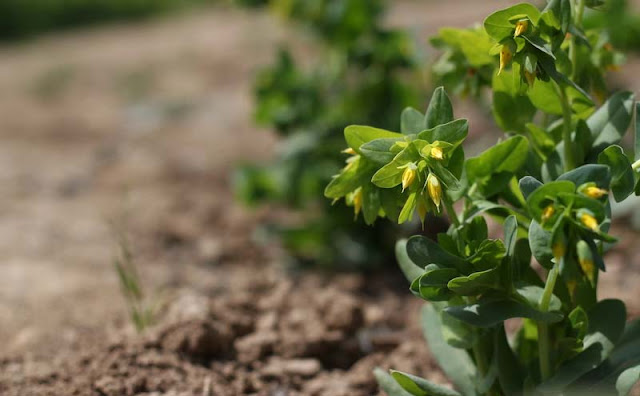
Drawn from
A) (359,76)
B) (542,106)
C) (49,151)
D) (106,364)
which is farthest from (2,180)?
Answer: (542,106)

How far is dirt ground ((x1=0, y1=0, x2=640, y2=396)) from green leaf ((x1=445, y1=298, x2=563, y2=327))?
2.34 ft

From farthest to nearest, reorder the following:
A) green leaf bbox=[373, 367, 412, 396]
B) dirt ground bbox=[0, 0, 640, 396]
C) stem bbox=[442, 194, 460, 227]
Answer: dirt ground bbox=[0, 0, 640, 396] → green leaf bbox=[373, 367, 412, 396] → stem bbox=[442, 194, 460, 227]

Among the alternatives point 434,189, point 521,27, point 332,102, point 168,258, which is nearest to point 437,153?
point 434,189

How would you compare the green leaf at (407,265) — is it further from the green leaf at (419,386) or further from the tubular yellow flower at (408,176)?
the tubular yellow flower at (408,176)

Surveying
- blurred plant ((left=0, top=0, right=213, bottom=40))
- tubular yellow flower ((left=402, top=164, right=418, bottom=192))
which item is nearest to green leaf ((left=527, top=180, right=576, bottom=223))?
tubular yellow flower ((left=402, top=164, right=418, bottom=192))

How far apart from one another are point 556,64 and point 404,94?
1551 millimetres

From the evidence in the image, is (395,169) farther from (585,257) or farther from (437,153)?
(585,257)

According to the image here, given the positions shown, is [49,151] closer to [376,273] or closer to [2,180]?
[2,180]

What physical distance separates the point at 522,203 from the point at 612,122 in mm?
256

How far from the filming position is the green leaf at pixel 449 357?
1949mm

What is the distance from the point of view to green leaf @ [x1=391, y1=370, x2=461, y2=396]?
1.80 metres

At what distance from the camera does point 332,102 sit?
3.48 meters

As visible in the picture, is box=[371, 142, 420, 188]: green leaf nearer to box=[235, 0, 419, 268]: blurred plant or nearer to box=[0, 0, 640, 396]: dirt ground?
box=[0, 0, 640, 396]: dirt ground

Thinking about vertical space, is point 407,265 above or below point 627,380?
above
